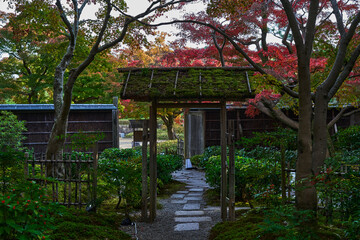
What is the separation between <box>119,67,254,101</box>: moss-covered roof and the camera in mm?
6074

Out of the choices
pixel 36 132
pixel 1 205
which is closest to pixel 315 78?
pixel 1 205

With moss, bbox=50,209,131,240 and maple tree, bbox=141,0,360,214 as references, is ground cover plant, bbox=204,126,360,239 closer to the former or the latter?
maple tree, bbox=141,0,360,214

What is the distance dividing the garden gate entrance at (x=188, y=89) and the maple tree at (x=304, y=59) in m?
0.48

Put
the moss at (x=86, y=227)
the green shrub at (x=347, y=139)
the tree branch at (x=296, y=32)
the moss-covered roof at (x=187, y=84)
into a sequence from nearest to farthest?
the tree branch at (x=296, y=32)
the moss at (x=86, y=227)
the moss-covered roof at (x=187, y=84)
the green shrub at (x=347, y=139)

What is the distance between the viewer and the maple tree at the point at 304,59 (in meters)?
4.30

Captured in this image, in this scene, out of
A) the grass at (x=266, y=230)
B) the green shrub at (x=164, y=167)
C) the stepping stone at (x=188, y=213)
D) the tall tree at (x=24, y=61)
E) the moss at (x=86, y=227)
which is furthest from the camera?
the tall tree at (x=24, y=61)

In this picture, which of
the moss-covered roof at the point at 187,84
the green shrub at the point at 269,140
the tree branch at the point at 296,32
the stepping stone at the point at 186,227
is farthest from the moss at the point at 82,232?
the tree branch at the point at 296,32

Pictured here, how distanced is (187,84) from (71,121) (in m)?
9.96

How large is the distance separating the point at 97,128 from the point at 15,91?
557 cm

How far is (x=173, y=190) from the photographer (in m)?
10.0

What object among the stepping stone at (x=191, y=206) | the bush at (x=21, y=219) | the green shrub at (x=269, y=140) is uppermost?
the green shrub at (x=269, y=140)

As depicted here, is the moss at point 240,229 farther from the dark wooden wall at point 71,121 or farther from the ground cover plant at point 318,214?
the dark wooden wall at point 71,121

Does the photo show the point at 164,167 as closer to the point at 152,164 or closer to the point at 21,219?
the point at 152,164

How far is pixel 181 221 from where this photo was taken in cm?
650
